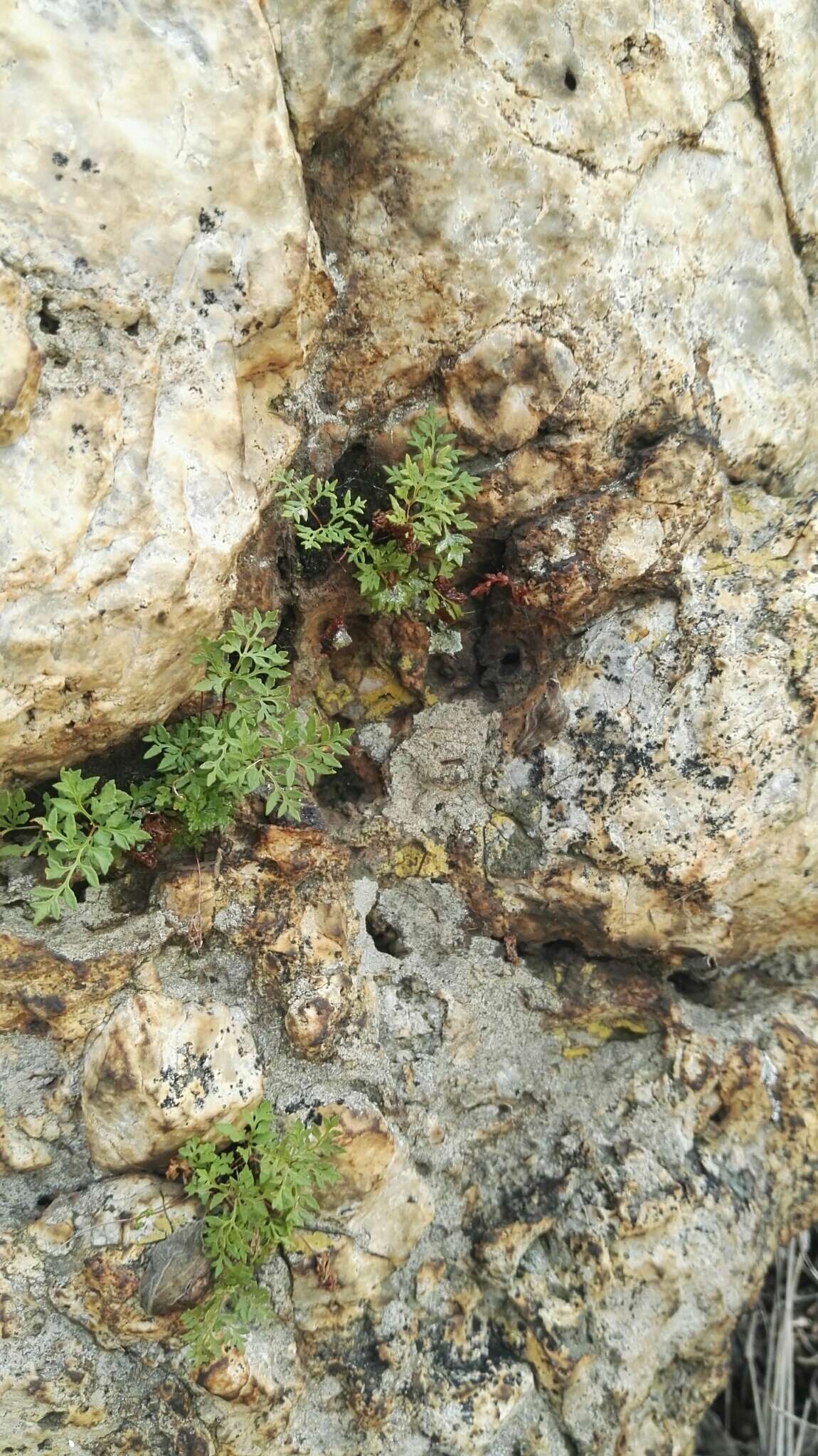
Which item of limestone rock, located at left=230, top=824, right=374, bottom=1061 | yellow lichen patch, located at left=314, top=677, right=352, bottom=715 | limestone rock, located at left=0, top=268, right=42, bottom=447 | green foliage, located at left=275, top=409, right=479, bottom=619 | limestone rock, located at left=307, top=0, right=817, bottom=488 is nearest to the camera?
limestone rock, located at left=0, top=268, right=42, bottom=447

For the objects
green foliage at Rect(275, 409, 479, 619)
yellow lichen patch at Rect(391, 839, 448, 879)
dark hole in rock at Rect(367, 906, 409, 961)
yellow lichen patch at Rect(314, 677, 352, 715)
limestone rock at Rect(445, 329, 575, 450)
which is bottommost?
dark hole in rock at Rect(367, 906, 409, 961)

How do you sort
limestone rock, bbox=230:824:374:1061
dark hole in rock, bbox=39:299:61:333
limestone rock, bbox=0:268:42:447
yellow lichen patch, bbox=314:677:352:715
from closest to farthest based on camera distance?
limestone rock, bbox=0:268:42:447
dark hole in rock, bbox=39:299:61:333
limestone rock, bbox=230:824:374:1061
yellow lichen patch, bbox=314:677:352:715

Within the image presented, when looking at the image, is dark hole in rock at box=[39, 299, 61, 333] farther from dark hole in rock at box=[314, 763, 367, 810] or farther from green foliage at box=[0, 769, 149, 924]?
dark hole in rock at box=[314, 763, 367, 810]

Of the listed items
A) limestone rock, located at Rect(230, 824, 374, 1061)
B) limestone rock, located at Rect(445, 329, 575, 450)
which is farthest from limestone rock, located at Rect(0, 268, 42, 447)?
limestone rock, located at Rect(230, 824, 374, 1061)

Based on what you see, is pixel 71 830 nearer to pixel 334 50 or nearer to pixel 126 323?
pixel 126 323

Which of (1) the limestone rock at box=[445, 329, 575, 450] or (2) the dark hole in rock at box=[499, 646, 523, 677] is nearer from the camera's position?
(1) the limestone rock at box=[445, 329, 575, 450]

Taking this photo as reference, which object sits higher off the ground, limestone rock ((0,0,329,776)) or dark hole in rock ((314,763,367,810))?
limestone rock ((0,0,329,776))
